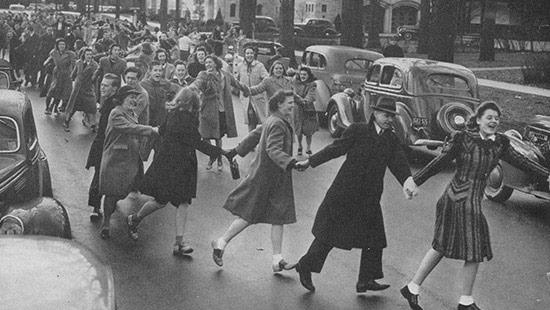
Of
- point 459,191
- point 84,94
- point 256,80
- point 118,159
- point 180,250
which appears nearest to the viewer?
point 459,191

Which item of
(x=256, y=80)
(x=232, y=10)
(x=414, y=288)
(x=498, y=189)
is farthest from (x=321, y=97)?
(x=232, y=10)

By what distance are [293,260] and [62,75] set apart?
1188cm

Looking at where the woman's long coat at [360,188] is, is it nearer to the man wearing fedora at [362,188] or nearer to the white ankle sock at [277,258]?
the man wearing fedora at [362,188]

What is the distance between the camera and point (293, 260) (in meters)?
8.95

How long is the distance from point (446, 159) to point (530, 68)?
21.5m

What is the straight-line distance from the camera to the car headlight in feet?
49.8

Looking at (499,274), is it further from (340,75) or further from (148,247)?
(340,75)

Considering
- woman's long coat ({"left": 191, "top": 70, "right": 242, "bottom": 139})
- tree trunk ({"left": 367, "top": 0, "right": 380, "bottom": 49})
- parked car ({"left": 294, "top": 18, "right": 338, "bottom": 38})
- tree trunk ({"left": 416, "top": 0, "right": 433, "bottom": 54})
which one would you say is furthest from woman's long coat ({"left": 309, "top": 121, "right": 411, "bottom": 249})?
parked car ({"left": 294, "top": 18, "right": 338, "bottom": 38})

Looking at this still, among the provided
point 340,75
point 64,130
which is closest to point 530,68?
point 340,75

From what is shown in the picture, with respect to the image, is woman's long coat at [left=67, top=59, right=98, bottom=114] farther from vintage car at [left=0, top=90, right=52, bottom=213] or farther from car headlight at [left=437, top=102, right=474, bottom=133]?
vintage car at [left=0, top=90, right=52, bottom=213]

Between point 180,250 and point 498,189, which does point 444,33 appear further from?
point 180,250

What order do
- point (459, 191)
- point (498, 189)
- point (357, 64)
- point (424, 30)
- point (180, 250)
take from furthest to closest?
1. point (424, 30)
2. point (357, 64)
3. point (498, 189)
4. point (180, 250)
5. point (459, 191)

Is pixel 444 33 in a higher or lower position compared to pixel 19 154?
higher

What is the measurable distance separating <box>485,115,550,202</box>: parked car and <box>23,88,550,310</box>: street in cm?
23
